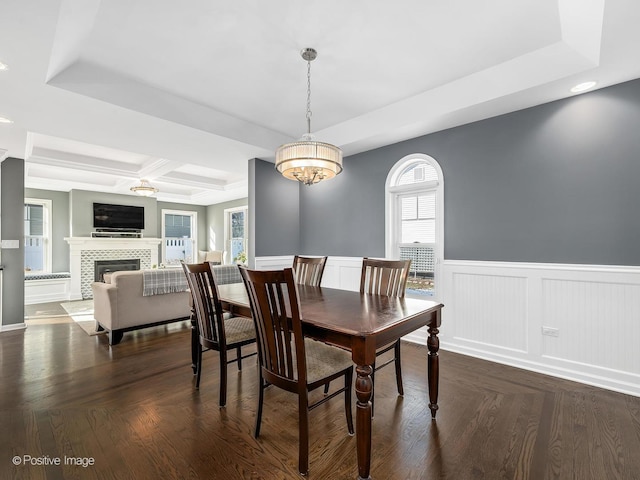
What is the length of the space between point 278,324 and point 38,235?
7978 millimetres

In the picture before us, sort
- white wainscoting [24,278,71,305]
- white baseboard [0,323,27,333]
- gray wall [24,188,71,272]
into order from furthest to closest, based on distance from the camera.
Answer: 1. gray wall [24,188,71,272]
2. white wainscoting [24,278,71,305]
3. white baseboard [0,323,27,333]

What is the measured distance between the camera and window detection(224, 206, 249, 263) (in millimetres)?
8273

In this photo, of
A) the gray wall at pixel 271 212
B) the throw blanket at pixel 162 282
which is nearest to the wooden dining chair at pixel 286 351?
the throw blanket at pixel 162 282

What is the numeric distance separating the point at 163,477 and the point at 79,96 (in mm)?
2926

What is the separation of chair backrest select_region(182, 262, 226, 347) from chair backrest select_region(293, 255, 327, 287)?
1.07m

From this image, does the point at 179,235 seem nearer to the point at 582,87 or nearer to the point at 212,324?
the point at 212,324

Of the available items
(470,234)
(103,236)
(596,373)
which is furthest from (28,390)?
(103,236)

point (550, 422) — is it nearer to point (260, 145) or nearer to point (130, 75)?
point (260, 145)

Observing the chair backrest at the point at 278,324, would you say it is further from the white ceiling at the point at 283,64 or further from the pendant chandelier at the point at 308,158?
the white ceiling at the point at 283,64

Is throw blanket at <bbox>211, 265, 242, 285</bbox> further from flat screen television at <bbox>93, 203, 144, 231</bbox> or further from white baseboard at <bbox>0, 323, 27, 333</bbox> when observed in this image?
flat screen television at <bbox>93, 203, 144, 231</bbox>

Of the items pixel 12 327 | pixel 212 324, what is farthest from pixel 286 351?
pixel 12 327

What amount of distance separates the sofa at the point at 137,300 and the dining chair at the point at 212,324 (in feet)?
5.70

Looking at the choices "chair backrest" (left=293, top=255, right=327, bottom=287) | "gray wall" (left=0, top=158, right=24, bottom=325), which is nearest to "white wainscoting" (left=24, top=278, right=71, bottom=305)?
"gray wall" (left=0, top=158, right=24, bottom=325)

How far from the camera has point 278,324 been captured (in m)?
1.65
